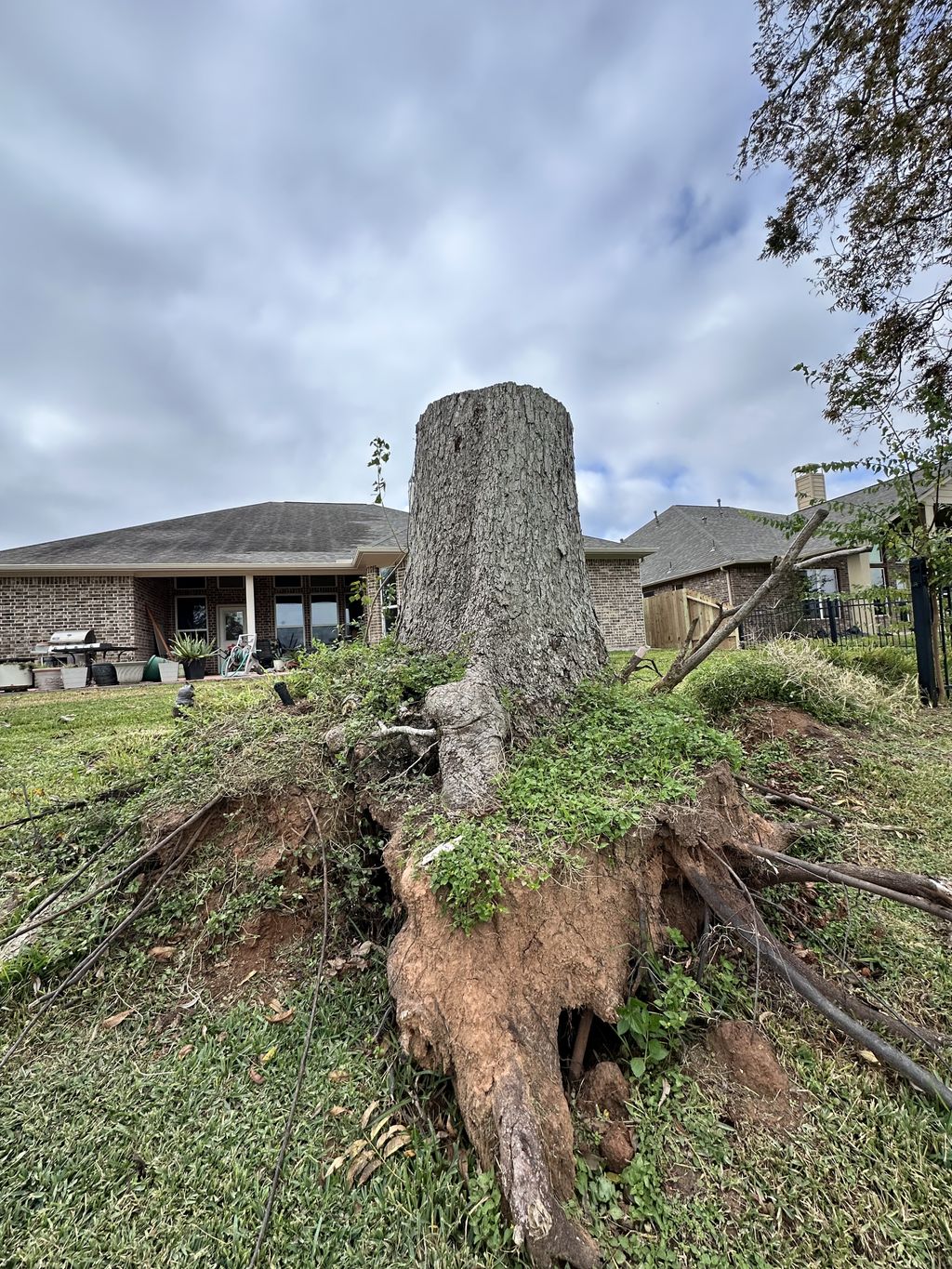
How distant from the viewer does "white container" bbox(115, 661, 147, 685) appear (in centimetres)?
1170

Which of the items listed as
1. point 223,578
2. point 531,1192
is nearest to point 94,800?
point 531,1192

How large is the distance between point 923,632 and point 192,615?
54.8 feet

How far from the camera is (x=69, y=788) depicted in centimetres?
302

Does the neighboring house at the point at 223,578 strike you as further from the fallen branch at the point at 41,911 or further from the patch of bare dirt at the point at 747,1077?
the patch of bare dirt at the point at 747,1077

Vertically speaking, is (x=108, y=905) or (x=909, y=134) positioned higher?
(x=909, y=134)

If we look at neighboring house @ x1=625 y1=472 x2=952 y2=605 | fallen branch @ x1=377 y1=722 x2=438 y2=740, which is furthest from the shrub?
neighboring house @ x1=625 y1=472 x2=952 y2=605

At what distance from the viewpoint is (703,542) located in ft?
59.5

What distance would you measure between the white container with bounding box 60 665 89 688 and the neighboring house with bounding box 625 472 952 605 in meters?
14.9

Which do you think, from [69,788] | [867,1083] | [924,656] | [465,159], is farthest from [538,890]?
[465,159]

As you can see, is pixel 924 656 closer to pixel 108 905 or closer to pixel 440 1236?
pixel 440 1236

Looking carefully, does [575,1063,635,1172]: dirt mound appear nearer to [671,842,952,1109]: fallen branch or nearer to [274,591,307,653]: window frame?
[671,842,952,1109]: fallen branch

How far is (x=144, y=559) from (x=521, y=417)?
43.5ft

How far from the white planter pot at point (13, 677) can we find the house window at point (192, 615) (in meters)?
4.29

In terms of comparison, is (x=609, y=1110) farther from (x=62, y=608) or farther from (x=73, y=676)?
(x=62, y=608)
